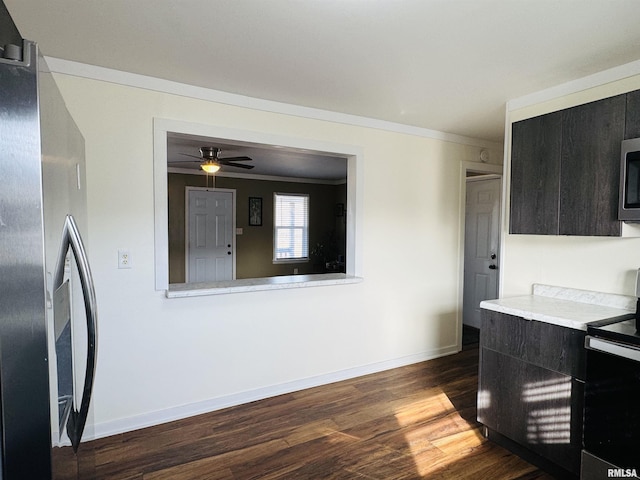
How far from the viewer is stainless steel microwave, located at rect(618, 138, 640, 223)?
1.92 meters

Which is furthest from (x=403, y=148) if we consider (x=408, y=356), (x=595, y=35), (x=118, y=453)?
(x=118, y=453)

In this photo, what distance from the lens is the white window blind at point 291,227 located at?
7438 mm

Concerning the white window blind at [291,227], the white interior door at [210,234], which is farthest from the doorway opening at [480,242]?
the white interior door at [210,234]

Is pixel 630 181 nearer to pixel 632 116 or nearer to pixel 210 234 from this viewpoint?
pixel 632 116

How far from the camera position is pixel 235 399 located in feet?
9.55

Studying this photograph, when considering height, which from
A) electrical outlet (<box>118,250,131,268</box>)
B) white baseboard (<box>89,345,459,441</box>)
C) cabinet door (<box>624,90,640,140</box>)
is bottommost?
white baseboard (<box>89,345,459,441</box>)

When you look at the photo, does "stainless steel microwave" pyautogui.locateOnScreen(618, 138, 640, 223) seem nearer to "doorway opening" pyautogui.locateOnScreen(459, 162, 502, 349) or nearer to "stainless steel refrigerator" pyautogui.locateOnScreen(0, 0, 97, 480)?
"doorway opening" pyautogui.locateOnScreen(459, 162, 502, 349)

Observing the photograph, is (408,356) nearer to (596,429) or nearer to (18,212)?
(596,429)

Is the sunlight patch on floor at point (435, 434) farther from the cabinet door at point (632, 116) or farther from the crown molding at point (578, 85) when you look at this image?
the crown molding at point (578, 85)

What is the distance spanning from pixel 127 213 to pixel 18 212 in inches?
76.1

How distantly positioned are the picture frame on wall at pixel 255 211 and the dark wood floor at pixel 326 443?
448cm

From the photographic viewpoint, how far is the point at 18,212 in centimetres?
72

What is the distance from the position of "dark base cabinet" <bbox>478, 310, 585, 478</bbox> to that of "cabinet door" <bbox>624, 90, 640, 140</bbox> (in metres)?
1.10
